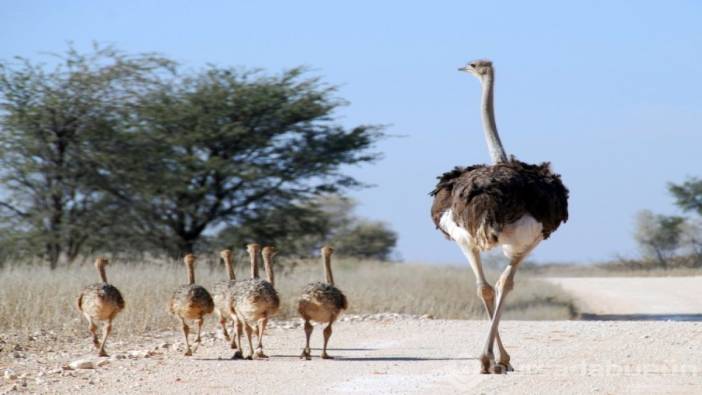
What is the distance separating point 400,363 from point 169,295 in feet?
19.2

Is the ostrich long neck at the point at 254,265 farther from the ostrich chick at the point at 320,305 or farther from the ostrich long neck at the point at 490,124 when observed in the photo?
the ostrich long neck at the point at 490,124

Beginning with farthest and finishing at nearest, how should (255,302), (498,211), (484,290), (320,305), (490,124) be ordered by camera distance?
(320,305) → (255,302) → (490,124) → (484,290) → (498,211)

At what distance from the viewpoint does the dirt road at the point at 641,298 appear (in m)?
23.7

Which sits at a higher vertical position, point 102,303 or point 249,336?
point 102,303

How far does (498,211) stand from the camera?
8.77 meters

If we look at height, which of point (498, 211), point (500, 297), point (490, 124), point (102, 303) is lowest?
point (500, 297)

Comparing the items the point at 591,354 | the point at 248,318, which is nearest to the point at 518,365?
the point at 591,354

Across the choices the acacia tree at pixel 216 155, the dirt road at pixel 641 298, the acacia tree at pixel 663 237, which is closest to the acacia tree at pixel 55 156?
the acacia tree at pixel 216 155

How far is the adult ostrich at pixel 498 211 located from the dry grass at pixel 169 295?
219 inches

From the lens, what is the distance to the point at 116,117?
25.0 metres

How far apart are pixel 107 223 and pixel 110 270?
5756 millimetres

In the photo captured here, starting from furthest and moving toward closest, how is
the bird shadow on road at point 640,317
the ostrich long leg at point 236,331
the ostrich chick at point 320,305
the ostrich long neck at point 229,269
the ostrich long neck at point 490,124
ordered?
the bird shadow on road at point 640,317 → the ostrich long neck at point 229,269 → the ostrich long leg at point 236,331 → the ostrich chick at point 320,305 → the ostrich long neck at point 490,124

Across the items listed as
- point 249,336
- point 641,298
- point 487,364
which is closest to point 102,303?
point 249,336

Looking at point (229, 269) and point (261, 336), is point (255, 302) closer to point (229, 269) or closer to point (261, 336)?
point (261, 336)
